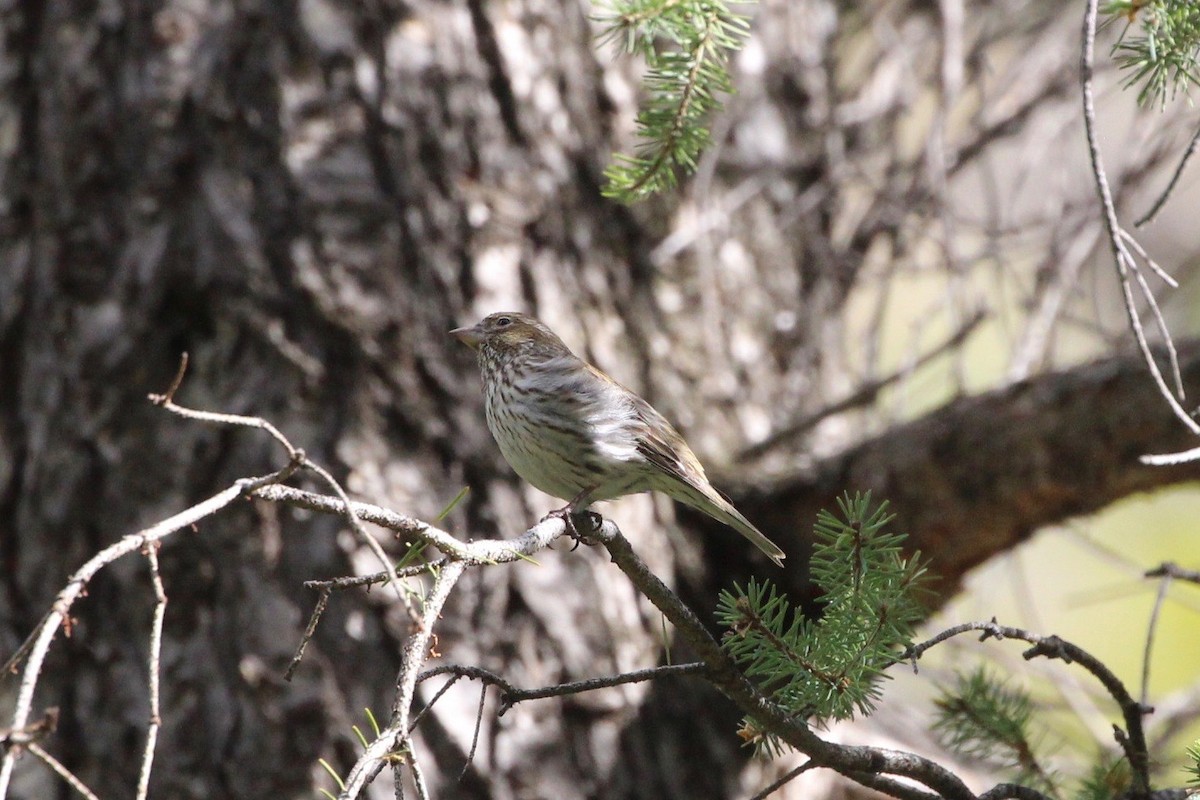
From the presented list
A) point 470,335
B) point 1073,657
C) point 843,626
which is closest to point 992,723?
point 1073,657

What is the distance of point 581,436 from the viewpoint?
3.54 metres

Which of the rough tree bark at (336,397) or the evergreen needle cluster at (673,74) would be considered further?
the rough tree bark at (336,397)

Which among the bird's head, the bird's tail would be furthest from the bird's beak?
the bird's tail

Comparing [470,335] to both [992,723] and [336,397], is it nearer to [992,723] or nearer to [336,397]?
[336,397]

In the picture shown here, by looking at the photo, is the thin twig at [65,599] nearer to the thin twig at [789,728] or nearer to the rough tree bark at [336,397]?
the thin twig at [789,728]

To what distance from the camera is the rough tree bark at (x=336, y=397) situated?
12.0ft

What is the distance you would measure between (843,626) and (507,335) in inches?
76.4

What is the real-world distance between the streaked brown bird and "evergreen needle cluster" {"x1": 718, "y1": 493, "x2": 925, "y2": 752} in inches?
49.0

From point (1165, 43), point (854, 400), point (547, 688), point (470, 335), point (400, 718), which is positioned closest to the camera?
point (400, 718)

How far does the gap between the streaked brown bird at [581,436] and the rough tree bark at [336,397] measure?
11.4 inches

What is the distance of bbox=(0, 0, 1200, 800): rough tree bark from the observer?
3656 mm

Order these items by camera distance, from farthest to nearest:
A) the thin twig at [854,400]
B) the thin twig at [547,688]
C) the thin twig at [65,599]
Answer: the thin twig at [854,400]
the thin twig at [547,688]
the thin twig at [65,599]

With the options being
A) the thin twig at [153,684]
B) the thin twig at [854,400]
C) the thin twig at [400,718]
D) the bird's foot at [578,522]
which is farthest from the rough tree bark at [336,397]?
the thin twig at [153,684]

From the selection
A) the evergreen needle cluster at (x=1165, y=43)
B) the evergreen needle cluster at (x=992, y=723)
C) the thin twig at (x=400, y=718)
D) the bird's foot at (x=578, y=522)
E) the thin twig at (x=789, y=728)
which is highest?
the evergreen needle cluster at (x=1165, y=43)
